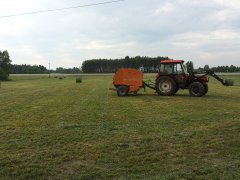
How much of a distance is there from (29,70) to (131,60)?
143ft

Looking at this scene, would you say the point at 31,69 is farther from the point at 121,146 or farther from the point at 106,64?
the point at 121,146

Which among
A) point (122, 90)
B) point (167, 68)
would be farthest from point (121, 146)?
point (167, 68)

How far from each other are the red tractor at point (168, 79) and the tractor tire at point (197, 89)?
20 centimetres

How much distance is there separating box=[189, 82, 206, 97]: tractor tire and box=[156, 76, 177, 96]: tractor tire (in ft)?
3.38

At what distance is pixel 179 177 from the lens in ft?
19.0

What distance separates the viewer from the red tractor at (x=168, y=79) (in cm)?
2114

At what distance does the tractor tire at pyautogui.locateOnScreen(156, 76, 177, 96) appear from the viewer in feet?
70.0

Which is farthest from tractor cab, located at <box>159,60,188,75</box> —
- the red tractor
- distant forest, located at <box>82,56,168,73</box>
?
distant forest, located at <box>82,56,168,73</box>

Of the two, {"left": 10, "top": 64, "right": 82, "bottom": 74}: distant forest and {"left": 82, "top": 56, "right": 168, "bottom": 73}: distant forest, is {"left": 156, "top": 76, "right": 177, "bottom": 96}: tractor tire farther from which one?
{"left": 10, "top": 64, "right": 82, "bottom": 74}: distant forest

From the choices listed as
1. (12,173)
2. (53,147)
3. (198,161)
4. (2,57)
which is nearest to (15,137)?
(53,147)

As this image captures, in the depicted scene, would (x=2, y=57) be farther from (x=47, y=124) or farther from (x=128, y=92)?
(x=47, y=124)

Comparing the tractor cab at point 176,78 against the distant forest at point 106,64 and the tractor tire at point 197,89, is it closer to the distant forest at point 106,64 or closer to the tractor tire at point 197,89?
the tractor tire at point 197,89

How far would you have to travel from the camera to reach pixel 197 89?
20.5 m

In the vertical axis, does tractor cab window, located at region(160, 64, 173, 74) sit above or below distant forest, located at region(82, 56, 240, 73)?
below
